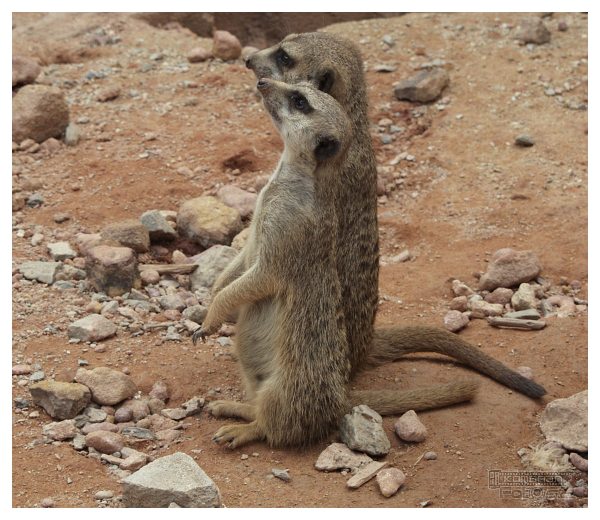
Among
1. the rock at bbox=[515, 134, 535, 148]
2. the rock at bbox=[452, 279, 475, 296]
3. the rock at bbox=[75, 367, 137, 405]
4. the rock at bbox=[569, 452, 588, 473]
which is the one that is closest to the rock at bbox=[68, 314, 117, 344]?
the rock at bbox=[75, 367, 137, 405]

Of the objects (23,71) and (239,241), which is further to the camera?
(23,71)

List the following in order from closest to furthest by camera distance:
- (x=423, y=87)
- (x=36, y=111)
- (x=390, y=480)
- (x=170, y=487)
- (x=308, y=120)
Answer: (x=170, y=487)
(x=390, y=480)
(x=308, y=120)
(x=36, y=111)
(x=423, y=87)

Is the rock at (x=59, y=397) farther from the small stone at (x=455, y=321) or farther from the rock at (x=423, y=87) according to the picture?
the rock at (x=423, y=87)

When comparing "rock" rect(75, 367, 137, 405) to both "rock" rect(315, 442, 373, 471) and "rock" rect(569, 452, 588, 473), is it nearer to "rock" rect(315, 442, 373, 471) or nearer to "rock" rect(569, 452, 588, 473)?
"rock" rect(315, 442, 373, 471)

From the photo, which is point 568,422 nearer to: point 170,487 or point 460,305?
point 460,305

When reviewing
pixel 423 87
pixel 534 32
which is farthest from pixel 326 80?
pixel 534 32

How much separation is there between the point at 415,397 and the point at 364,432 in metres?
0.34

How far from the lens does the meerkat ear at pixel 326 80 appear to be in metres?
4.10

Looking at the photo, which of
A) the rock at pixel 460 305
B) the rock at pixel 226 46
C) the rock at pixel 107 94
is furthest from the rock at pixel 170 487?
the rock at pixel 226 46

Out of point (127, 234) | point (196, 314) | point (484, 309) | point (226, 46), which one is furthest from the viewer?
point (226, 46)

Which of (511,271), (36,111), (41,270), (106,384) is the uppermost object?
(36,111)

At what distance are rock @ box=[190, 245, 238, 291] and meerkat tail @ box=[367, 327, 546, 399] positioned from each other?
0.98 metres

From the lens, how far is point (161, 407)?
3.82 m

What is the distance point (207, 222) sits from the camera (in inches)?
199
